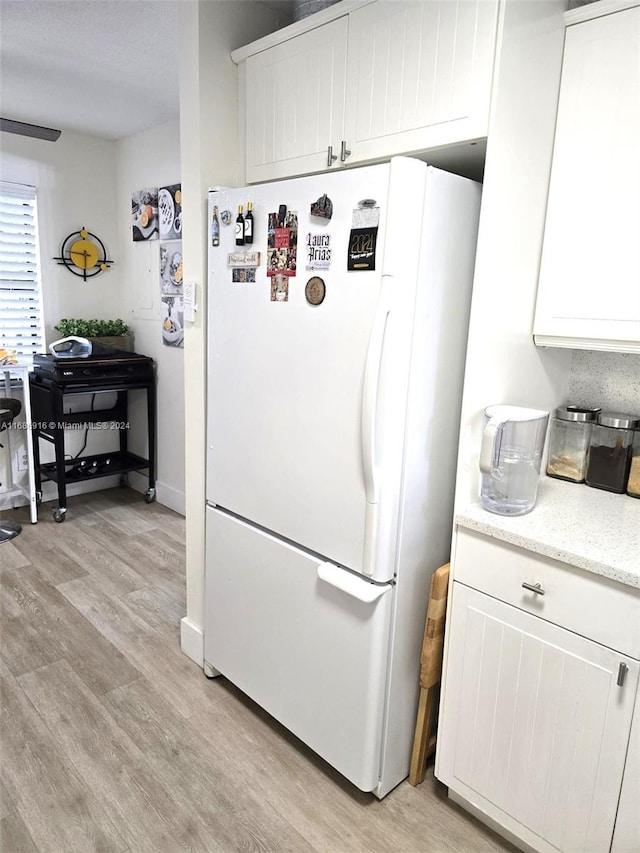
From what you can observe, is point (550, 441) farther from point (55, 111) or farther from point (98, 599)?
point (55, 111)

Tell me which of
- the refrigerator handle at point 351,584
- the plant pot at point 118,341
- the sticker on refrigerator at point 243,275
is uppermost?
the sticker on refrigerator at point 243,275

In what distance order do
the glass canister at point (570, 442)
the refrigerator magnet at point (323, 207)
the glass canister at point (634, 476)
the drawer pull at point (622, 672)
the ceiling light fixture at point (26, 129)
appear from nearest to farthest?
the drawer pull at point (622, 672) < the refrigerator magnet at point (323, 207) < the glass canister at point (634, 476) < the glass canister at point (570, 442) < the ceiling light fixture at point (26, 129)

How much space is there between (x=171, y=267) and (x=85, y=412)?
120cm

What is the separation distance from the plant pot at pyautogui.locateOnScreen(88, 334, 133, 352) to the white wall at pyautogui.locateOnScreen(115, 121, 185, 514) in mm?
50

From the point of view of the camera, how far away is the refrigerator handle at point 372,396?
1.41 metres

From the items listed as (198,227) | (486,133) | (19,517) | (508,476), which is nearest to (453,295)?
(486,133)

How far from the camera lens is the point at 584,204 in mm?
1578

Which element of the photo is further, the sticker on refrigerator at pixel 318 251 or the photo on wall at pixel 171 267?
the photo on wall at pixel 171 267

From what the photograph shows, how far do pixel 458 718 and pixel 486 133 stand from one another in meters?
1.51

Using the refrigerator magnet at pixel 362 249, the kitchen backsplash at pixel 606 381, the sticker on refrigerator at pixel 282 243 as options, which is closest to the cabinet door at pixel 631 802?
the kitchen backsplash at pixel 606 381

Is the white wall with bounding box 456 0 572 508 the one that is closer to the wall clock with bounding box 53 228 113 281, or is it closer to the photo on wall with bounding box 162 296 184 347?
the photo on wall with bounding box 162 296 184 347

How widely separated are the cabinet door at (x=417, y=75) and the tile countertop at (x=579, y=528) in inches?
37.3

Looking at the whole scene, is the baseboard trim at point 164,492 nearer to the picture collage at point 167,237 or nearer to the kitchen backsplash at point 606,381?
the picture collage at point 167,237

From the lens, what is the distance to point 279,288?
1.72m
